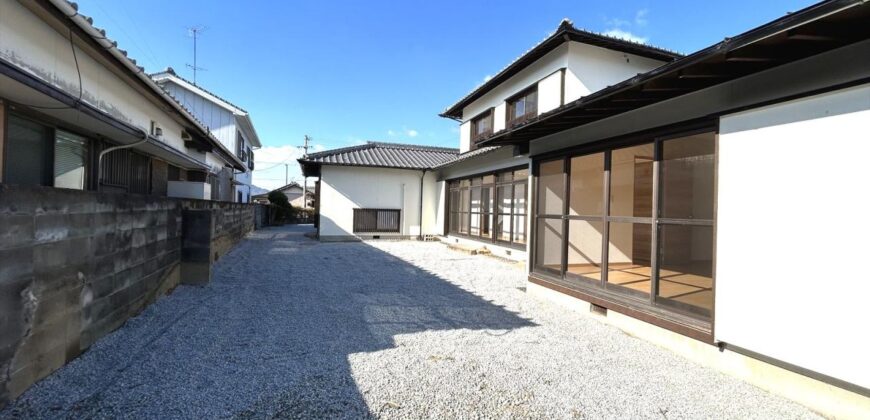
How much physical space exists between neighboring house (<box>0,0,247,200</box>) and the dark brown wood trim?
Answer: 17.4 ft

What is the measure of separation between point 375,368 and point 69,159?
4219 millimetres

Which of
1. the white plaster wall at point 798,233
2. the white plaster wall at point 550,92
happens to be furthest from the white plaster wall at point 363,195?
the white plaster wall at point 798,233

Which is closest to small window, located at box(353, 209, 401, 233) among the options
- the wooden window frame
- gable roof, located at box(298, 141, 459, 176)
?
gable roof, located at box(298, 141, 459, 176)

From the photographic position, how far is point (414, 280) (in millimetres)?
6375

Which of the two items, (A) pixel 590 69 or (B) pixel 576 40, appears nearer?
(B) pixel 576 40

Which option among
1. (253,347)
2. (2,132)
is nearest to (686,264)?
(253,347)

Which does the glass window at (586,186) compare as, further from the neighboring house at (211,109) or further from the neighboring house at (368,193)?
the neighboring house at (211,109)

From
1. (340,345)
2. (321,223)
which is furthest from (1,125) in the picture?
(321,223)

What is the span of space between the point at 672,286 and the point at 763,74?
8.17 feet

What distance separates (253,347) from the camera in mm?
3197

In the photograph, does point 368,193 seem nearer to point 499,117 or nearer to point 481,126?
point 481,126

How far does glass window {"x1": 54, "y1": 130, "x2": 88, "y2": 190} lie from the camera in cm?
395

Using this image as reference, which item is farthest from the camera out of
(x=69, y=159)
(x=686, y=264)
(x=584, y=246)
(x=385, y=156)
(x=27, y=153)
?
(x=385, y=156)

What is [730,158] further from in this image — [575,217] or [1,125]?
[1,125]
